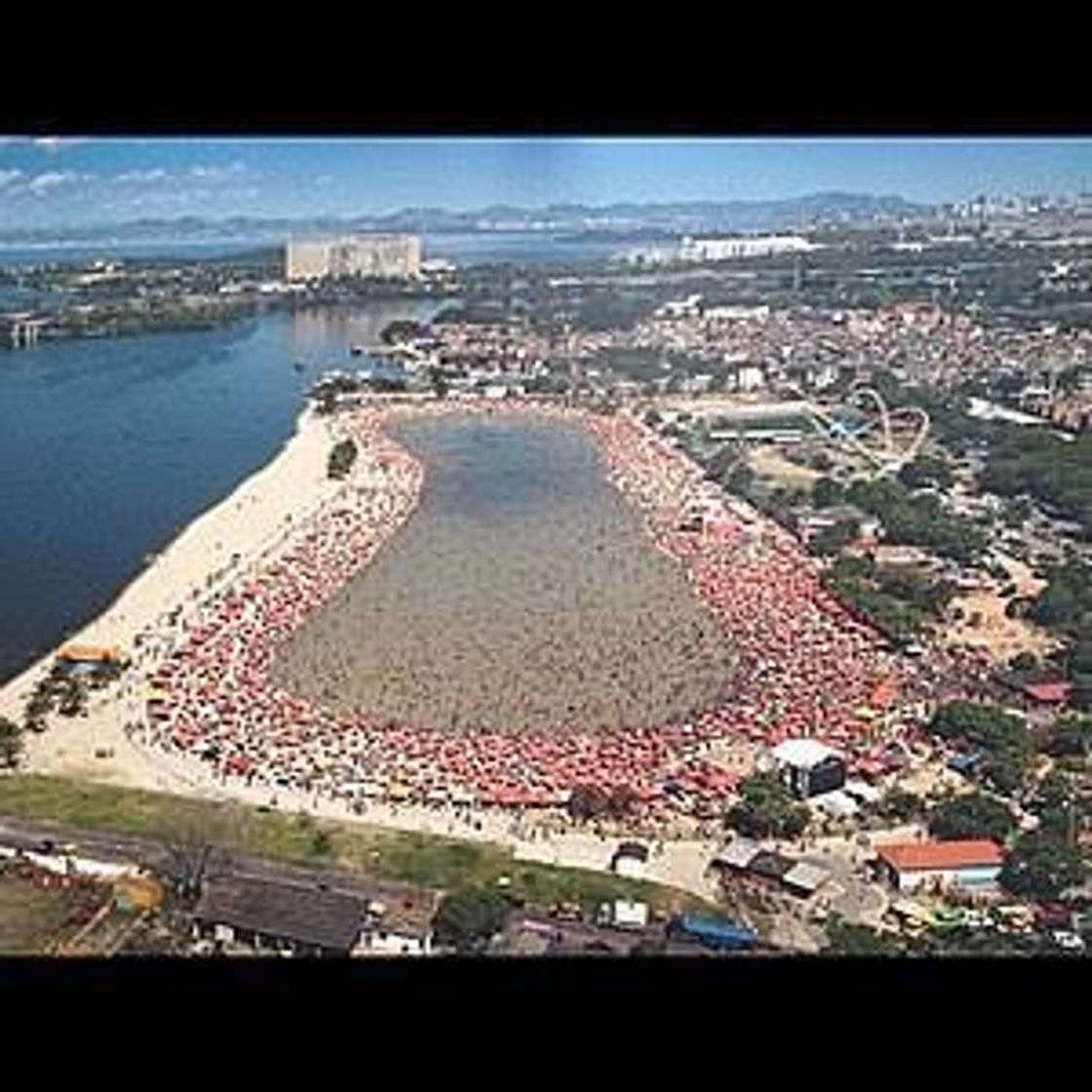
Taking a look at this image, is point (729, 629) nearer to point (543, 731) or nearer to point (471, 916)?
point (543, 731)

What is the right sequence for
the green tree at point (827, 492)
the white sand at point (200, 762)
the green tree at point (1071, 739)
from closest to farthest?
the white sand at point (200, 762)
the green tree at point (1071, 739)
the green tree at point (827, 492)

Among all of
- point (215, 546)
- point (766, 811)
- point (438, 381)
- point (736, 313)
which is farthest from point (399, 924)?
point (438, 381)

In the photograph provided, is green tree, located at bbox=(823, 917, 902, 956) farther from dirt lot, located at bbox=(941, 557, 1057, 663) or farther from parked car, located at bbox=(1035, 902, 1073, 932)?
dirt lot, located at bbox=(941, 557, 1057, 663)

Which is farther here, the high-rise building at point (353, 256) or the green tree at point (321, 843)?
the high-rise building at point (353, 256)

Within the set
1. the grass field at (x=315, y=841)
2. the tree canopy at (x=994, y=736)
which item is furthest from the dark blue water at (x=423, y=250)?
the tree canopy at (x=994, y=736)

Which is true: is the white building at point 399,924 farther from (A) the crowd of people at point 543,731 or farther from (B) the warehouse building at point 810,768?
(B) the warehouse building at point 810,768
